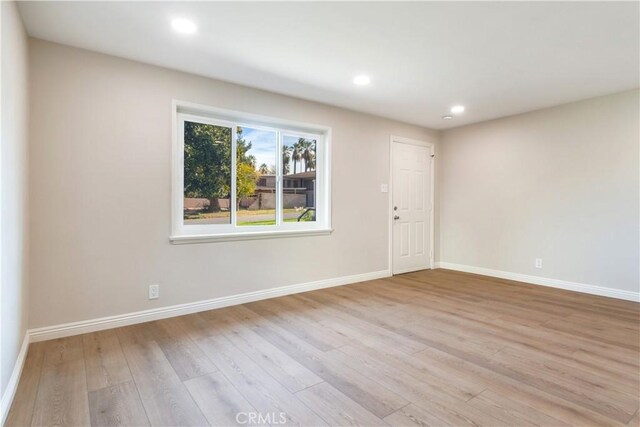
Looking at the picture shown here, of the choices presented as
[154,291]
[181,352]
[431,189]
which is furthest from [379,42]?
[431,189]

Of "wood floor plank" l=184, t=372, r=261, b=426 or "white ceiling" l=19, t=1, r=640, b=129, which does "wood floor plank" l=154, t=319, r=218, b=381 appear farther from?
"white ceiling" l=19, t=1, r=640, b=129

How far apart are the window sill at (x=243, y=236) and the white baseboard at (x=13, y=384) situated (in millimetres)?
1228

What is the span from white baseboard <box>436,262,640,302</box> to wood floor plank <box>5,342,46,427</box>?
5138 millimetres

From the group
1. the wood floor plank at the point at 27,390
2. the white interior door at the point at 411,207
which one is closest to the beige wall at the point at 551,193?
the white interior door at the point at 411,207

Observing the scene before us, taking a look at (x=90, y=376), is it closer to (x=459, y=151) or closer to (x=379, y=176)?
(x=379, y=176)

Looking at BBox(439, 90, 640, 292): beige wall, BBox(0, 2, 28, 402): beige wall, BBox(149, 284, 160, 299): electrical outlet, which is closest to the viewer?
BBox(0, 2, 28, 402): beige wall

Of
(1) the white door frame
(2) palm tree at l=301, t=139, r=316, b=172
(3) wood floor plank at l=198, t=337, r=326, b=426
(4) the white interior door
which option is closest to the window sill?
(2) palm tree at l=301, t=139, r=316, b=172

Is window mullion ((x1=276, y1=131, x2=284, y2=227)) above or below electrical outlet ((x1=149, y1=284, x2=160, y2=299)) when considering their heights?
above

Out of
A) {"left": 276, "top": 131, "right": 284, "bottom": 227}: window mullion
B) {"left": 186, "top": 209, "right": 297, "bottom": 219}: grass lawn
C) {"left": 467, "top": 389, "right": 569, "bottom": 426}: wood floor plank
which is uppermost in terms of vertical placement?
{"left": 276, "top": 131, "right": 284, "bottom": 227}: window mullion

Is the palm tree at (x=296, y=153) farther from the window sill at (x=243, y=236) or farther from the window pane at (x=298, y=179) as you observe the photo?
A: the window sill at (x=243, y=236)

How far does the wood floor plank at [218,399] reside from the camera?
1630 millimetres

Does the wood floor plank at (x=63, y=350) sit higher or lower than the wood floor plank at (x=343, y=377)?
higher

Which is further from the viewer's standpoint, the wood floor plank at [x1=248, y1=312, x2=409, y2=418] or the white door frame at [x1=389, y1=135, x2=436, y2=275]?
the white door frame at [x1=389, y1=135, x2=436, y2=275]
